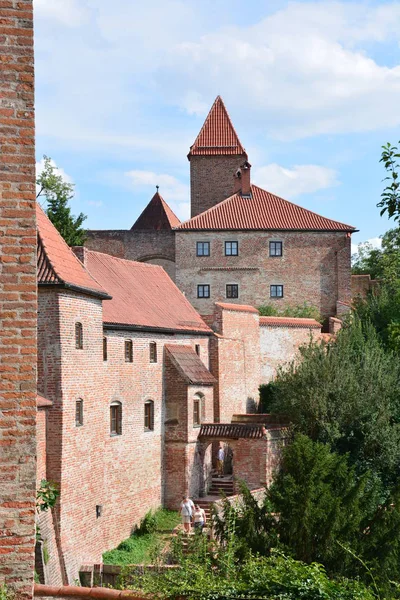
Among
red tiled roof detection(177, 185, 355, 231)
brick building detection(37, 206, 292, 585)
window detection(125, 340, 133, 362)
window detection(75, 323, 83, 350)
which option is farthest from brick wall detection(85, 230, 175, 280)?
window detection(75, 323, 83, 350)

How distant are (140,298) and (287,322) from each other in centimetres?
1068

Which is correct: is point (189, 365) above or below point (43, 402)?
above

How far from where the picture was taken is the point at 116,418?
25016 mm

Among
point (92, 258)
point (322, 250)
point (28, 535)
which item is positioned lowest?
point (28, 535)

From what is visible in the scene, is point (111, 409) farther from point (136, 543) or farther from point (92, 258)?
point (92, 258)

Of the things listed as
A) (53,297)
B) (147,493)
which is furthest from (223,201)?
(53,297)

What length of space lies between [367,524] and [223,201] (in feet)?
101

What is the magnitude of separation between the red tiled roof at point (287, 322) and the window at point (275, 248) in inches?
277

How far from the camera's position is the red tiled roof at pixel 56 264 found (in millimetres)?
19797

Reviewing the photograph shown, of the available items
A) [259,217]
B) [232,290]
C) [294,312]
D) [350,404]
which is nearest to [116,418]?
[350,404]

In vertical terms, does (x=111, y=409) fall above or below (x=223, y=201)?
below

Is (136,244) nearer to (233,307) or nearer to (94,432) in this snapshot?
(233,307)

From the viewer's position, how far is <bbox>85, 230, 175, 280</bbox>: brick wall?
44.5m

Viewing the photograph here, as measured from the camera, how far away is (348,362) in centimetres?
3103
